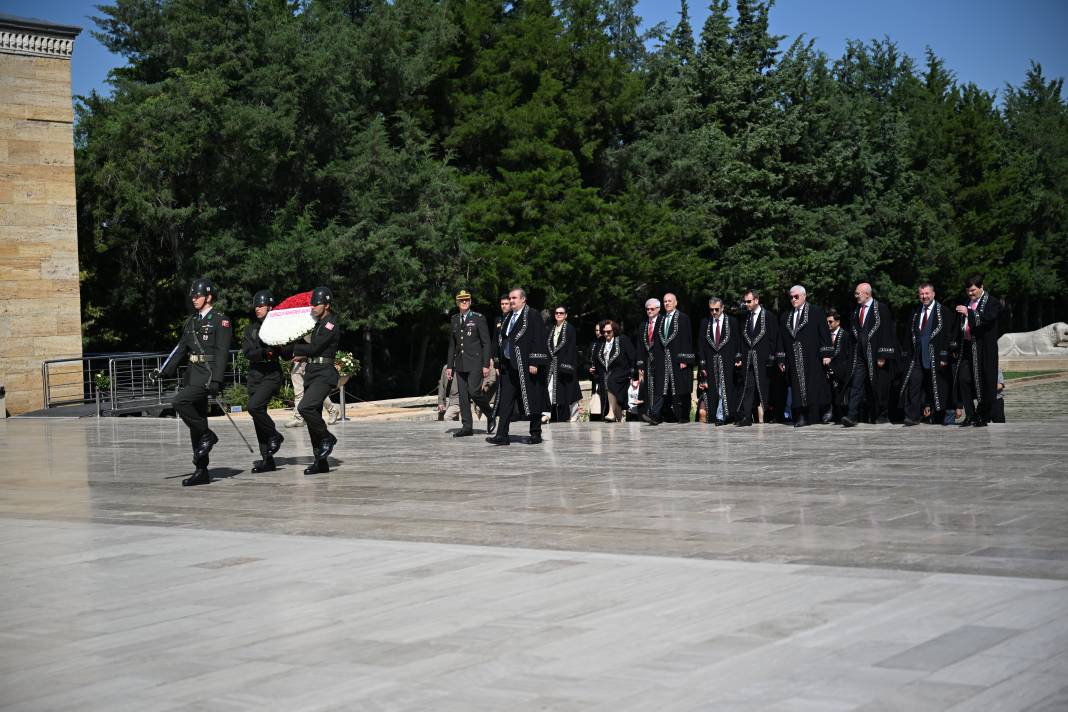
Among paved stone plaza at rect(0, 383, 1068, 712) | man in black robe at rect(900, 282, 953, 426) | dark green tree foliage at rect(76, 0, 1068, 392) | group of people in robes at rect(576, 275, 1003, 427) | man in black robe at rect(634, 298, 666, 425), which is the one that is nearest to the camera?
paved stone plaza at rect(0, 383, 1068, 712)

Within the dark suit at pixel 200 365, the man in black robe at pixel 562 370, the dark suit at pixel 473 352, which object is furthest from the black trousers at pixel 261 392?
the man in black robe at pixel 562 370

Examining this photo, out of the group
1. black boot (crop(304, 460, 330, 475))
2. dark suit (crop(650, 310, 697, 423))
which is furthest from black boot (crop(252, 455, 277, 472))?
dark suit (crop(650, 310, 697, 423))

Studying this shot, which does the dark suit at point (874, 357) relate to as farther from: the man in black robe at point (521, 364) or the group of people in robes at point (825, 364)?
the man in black robe at point (521, 364)

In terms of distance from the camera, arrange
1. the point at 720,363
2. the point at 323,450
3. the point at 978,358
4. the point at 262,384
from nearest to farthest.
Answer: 1. the point at 323,450
2. the point at 262,384
3. the point at 978,358
4. the point at 720,363

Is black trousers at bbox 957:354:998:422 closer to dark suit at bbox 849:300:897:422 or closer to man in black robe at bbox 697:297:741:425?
dark suit at bbox 849:300:897:422

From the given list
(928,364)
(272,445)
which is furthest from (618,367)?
(272,445)

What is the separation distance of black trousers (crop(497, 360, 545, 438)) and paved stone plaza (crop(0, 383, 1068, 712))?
2.54 m

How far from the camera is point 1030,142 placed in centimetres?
7231

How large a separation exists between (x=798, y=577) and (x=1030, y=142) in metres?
71.6

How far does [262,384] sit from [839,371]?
815cm

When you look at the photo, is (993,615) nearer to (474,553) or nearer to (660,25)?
→ (474,553)

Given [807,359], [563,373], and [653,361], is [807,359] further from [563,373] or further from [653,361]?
[563,373]

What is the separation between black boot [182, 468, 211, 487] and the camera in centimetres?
1305

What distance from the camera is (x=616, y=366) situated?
2031 centimetres
